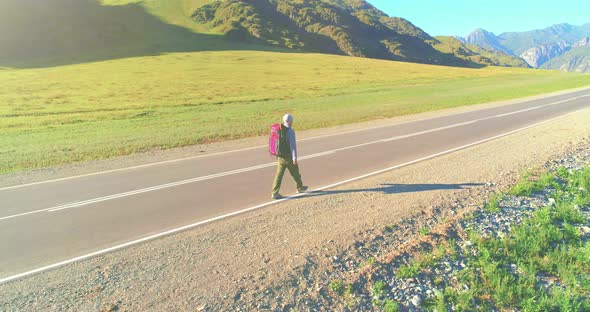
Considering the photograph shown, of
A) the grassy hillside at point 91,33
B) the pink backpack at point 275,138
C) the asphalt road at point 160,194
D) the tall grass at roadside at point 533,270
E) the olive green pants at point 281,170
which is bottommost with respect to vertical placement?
the tall grass at roadside at point 533,270

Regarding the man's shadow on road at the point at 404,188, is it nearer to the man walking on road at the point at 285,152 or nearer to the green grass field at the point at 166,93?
the man walking on road at the point at 285,152

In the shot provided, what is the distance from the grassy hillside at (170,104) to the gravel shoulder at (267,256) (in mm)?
10113

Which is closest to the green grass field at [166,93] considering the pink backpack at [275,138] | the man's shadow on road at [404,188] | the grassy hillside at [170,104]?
the grassy hillside at [170,104]

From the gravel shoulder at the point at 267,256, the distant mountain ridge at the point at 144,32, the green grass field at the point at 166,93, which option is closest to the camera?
the gravel shoulder at the point at 267,256

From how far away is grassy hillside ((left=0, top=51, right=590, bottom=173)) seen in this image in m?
19.0

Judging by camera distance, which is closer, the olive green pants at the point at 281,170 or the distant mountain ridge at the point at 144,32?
the olive green pants at the point at 281,170

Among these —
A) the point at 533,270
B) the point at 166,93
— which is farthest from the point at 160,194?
the point at 166,93

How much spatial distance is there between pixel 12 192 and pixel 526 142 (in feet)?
57.3

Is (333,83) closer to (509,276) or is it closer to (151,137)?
(151,137)

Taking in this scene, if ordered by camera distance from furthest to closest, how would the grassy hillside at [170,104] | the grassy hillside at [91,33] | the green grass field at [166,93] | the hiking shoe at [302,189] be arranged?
the grassy hillside at [91,33] < the green grass field at [166,93] < the grassy hillside at [170,104] < the hiking shoe at [302,189]

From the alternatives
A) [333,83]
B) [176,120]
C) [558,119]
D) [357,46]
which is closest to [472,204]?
[558,119]

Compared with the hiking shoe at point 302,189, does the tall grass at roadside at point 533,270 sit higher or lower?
lower

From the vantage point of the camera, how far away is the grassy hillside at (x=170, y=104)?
19031mm

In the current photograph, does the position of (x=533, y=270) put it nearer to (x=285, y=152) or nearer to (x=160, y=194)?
(x=285, y=152)
